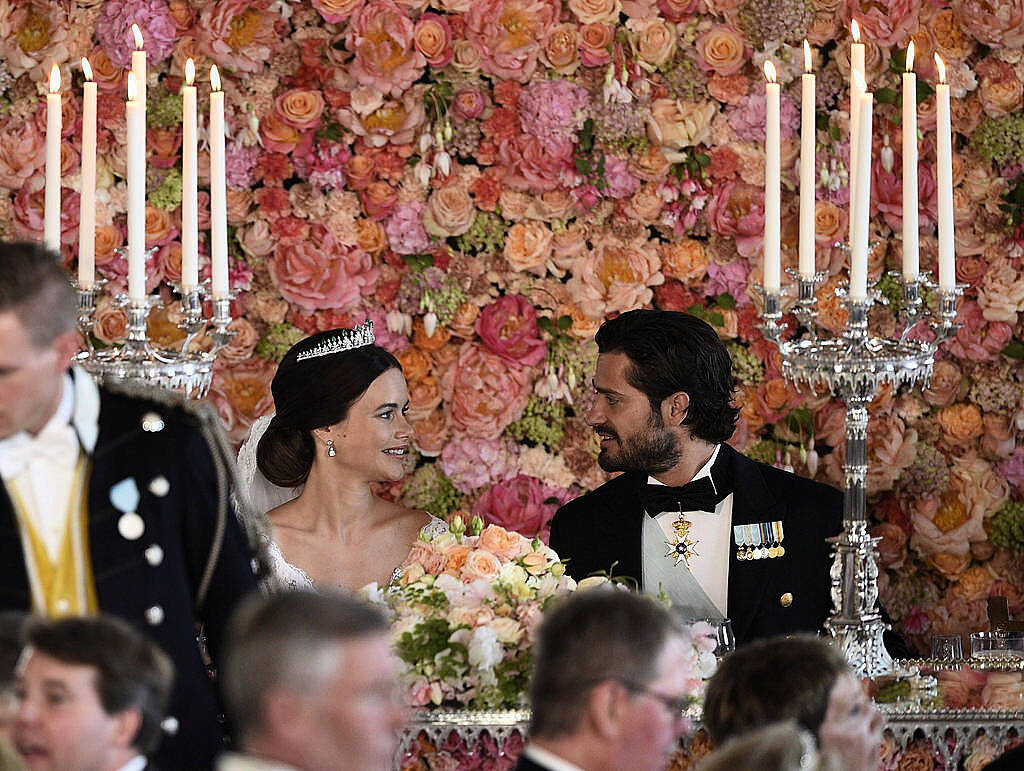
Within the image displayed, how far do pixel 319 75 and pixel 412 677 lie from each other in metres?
2.26

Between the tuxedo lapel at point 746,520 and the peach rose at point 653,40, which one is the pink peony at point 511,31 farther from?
the tuxedo lapel at point 746,520

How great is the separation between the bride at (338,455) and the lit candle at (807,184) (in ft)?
5.25

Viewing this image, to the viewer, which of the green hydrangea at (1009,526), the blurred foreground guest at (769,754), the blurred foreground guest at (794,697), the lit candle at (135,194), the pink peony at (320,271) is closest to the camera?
the blurred foreground guest at (769,754)

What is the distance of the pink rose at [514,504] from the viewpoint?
4750 mm

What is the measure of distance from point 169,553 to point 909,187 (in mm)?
1706

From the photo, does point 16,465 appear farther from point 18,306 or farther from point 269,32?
point 269,32

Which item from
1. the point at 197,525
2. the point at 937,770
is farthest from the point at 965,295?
the point at 197,525

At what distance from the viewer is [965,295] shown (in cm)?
463

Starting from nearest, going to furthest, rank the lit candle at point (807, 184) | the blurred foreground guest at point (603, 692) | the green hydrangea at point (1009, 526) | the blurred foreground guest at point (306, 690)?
the blurred foreground guest at point (306, 690)
the blurred foreground guest at point (603, 692)
the lit candle at point (807, 184)
the green hydrangea at point (1009, 526)

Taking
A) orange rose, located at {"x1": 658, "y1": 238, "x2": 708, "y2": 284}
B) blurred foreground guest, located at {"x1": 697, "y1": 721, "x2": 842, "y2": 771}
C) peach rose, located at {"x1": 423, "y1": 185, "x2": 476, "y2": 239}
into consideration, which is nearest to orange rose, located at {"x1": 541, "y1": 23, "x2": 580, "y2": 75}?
peach rose, located at {"x1": 423, "y1": 185, "x2": 476, "y2": 239}

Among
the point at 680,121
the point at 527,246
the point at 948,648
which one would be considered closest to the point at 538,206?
the point at 527,246

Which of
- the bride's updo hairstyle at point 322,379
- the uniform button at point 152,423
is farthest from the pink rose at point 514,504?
the uniform button at point 152,423

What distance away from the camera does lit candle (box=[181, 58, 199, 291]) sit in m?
3.49

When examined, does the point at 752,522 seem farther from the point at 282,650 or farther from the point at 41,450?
the point at 282,650
